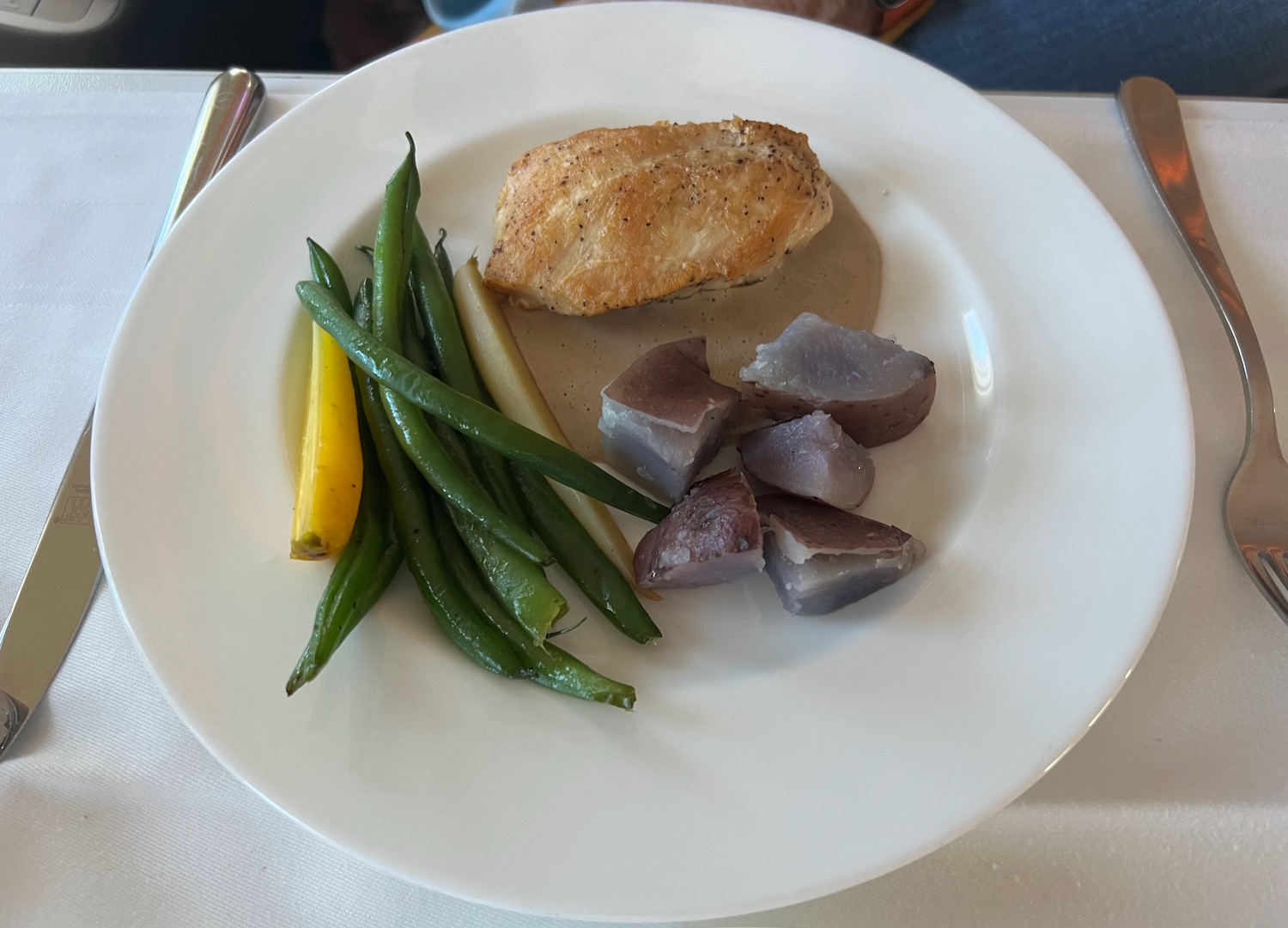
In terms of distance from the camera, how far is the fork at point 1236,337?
1.76 metres

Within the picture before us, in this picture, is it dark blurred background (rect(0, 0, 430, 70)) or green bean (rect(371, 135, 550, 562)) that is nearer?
green bean (rect(371, 135, 550, 562))

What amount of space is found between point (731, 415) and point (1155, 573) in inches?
36.6

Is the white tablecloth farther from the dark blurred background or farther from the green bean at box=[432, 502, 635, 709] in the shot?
the dark blurred background

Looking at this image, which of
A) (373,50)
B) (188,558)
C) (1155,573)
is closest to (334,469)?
(188,558)

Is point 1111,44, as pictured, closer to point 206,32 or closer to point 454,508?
point 454,508

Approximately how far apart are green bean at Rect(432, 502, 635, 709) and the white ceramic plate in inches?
2.1

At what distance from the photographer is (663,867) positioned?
134 cm

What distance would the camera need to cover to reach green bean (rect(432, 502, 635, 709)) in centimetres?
151

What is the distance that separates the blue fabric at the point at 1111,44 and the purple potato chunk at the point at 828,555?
193 cm

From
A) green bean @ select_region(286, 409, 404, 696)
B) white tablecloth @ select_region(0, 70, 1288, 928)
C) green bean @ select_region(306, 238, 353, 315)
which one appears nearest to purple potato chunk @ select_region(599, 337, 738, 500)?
green bean @ select_region(286, 409, 404, 696)

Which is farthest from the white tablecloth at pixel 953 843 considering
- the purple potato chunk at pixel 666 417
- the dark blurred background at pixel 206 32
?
the dark blurred background at pixel 206 32

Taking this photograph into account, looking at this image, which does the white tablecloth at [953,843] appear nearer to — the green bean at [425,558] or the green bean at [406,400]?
the green bean at [425,558]

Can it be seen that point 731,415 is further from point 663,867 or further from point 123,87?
point 123,87

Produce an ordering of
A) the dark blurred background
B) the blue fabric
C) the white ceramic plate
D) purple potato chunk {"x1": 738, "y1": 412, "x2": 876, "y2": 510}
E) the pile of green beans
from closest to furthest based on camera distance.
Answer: the white ceramic plate
the pile of green beans
purple potato chunk {"x1": 738, "y1": 412, "x2": 876, "y2": 510}
the blue fabric
the dark blurred background
